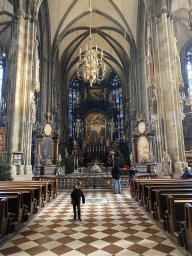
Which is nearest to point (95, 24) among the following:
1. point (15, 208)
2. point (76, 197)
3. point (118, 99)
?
point (118, 99)

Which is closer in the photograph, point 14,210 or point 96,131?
point 14,210

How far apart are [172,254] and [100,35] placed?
88.2ft

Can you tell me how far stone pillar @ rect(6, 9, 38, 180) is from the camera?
11.4 m

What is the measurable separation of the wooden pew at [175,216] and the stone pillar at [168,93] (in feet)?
25.0

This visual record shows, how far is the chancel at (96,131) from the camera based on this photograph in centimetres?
383

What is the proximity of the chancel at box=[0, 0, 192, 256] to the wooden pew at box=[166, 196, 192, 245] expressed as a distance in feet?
0.06

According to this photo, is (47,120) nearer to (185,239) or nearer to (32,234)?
(32,234)

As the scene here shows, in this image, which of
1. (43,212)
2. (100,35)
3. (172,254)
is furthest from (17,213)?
(100,35)

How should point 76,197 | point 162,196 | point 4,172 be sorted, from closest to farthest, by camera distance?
point 162,196
point 76,197
point 4,172

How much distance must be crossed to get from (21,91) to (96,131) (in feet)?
65.4

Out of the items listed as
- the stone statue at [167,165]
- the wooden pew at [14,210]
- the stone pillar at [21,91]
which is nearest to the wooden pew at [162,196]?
the wooden pew at [14,210]

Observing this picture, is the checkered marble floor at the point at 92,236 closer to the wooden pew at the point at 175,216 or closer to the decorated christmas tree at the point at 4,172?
the wooden pew at the point at 175,216

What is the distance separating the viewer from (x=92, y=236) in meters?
3.93

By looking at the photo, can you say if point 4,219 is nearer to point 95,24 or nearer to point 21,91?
point 21,91
